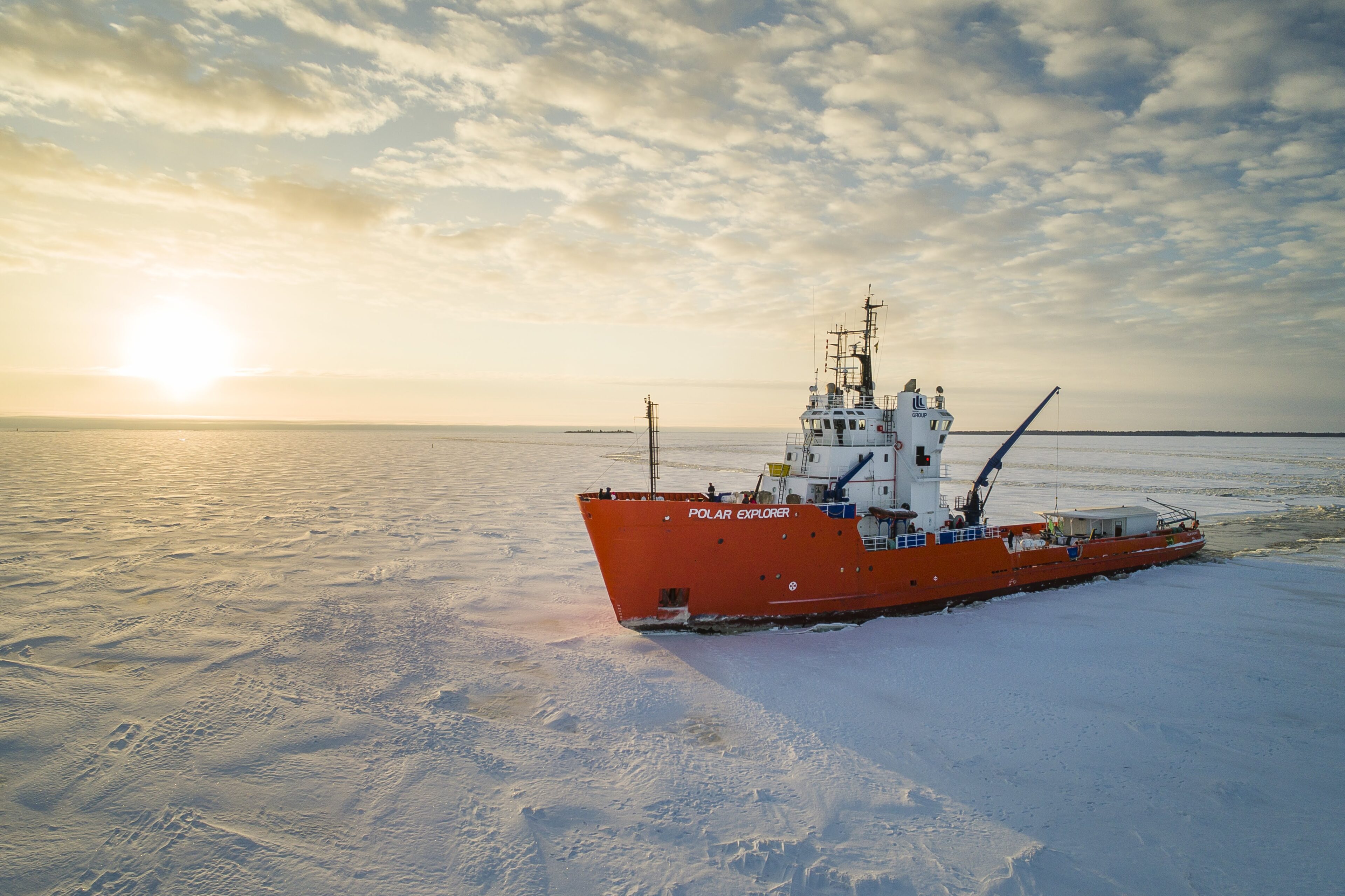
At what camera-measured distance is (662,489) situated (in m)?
41.7

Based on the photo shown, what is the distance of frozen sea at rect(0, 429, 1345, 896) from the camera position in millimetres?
6457

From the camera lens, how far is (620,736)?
9109 mm

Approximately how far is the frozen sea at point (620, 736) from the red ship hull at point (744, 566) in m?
0.69

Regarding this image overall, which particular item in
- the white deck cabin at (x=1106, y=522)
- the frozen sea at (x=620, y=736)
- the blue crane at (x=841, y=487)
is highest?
the blue crane at (x=841, y=487)

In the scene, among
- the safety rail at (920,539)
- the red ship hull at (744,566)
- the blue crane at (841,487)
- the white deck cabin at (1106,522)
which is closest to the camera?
the red ship hull at (744,566)

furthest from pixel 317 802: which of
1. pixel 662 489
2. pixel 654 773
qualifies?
pixel 662 489

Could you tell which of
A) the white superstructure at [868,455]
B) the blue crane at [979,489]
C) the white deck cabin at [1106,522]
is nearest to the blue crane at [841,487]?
the white superstructure at [868,455]

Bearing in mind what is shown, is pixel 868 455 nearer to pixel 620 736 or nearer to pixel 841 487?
pixel 841 487

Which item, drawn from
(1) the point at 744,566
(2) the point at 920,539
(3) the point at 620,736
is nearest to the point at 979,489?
(2) the point at 920,539

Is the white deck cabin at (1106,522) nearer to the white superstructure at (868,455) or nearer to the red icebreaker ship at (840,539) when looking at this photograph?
the red icebreaker ship at (840,539)

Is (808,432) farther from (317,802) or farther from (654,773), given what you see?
(317,802)

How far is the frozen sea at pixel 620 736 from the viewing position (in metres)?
6.46

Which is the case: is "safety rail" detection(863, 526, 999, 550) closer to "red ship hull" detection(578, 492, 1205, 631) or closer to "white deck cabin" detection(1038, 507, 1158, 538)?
"red ship hull" detection(578, 492, 1205, 631)

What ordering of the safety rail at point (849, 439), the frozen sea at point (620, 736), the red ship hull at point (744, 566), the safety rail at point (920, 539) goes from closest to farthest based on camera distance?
the frozen sea at point (620, 736), the red ship hull at point (744, 566), the safety rail at point (920, 539), the safety rail at point (849, 439)
